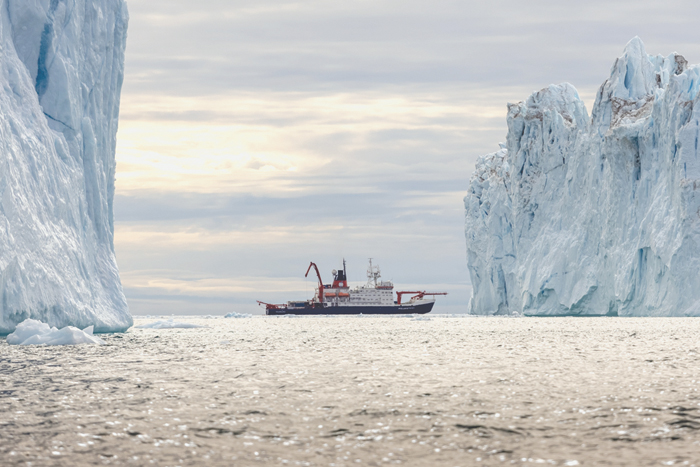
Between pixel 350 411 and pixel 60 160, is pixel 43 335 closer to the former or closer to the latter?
pixel 60 160

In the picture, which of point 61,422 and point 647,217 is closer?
point 61,422

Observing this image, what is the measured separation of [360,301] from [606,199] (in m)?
52.0

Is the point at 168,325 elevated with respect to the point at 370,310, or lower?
elevated

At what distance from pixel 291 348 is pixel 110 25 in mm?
15248

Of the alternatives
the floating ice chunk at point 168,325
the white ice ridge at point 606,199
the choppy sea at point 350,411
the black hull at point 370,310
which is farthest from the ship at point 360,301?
the choppy sea at point 350,411

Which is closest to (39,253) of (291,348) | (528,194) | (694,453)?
(291,348)

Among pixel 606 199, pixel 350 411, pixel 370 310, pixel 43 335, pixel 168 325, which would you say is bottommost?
pixel 370 310

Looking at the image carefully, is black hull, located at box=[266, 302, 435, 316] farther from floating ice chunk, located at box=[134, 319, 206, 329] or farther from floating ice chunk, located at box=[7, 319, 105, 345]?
floating ice chunk, located at box=[7, 319, 105, 345]

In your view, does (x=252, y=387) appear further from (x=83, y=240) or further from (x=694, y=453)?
(x=83, y=240)

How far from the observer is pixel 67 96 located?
2683 centimetres

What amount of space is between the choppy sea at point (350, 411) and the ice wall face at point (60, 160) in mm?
3613

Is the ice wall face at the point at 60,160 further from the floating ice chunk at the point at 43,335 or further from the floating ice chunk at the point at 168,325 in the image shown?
the floating ice chunk at the point at 168,325

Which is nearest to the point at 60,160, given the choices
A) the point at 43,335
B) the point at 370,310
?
the point at 43,335

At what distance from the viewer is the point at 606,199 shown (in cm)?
5197
